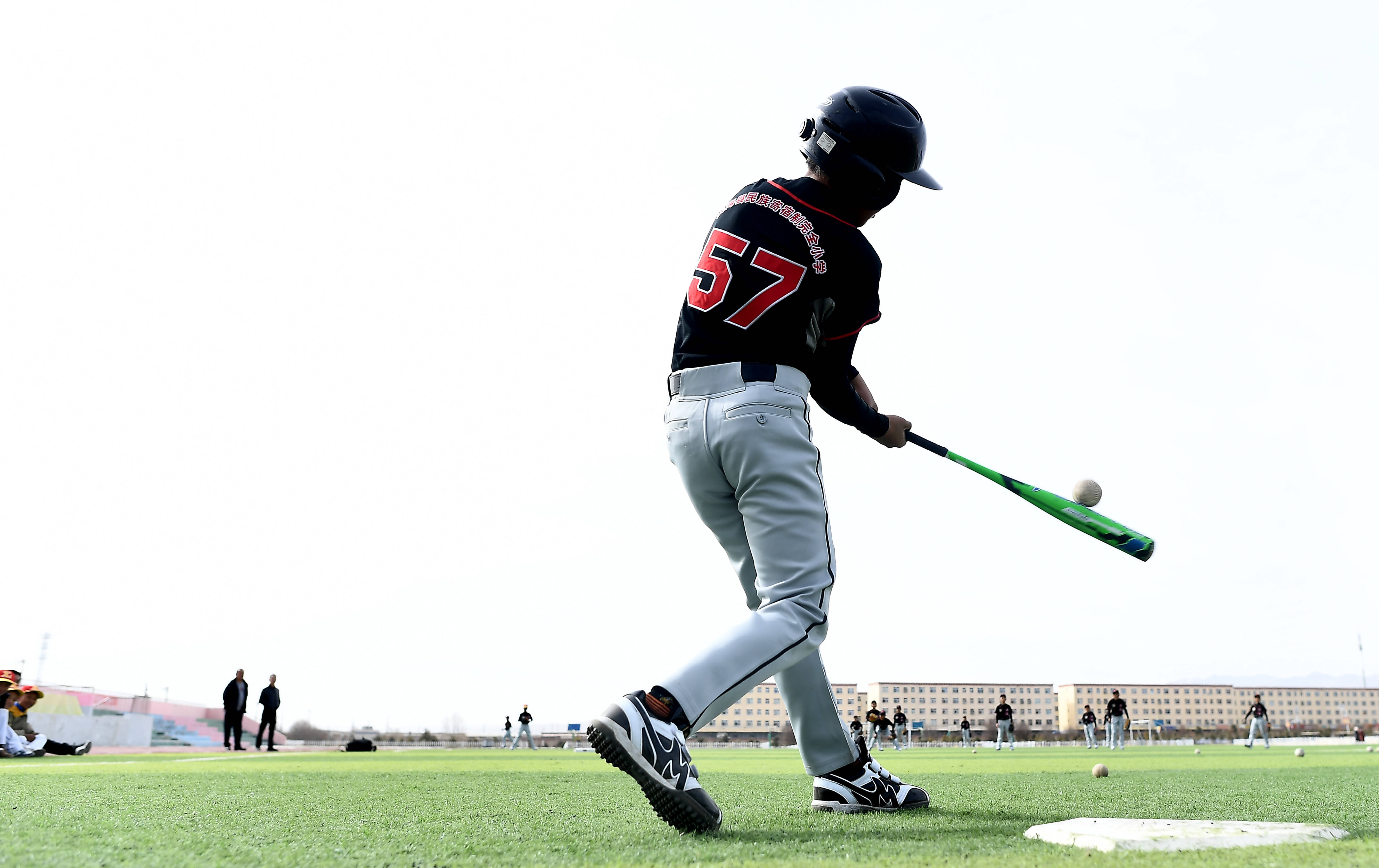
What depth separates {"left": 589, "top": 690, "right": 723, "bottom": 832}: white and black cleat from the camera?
2084 millimetres

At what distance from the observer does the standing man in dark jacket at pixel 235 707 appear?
1644cm

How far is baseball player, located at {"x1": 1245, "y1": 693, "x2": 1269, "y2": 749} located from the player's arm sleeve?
2359 centimetres

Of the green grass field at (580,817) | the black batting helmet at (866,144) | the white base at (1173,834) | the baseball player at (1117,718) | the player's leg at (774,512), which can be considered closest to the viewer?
the green grass field at (580,817)

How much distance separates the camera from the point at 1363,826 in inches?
101

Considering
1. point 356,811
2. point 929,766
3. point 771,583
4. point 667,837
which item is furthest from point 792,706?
point 929,766

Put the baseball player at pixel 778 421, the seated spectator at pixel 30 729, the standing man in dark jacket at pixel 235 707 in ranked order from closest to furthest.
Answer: the baseball player at pixel 778 421
the seated spectator at pixel 30 729
the standing man in dark jacket at pixel 235 707

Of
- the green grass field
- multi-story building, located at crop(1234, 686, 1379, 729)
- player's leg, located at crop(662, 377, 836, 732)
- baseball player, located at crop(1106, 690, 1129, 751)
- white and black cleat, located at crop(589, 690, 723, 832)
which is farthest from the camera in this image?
multi-story building, located at crop(1234, 686, 1379, 729)

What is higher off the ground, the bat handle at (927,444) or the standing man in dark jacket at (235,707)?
the bat handle at (927,444)

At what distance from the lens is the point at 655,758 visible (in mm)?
2113

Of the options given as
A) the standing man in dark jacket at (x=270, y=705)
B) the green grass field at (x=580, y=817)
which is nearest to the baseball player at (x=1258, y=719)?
the green grass field at (x=580, y=817)

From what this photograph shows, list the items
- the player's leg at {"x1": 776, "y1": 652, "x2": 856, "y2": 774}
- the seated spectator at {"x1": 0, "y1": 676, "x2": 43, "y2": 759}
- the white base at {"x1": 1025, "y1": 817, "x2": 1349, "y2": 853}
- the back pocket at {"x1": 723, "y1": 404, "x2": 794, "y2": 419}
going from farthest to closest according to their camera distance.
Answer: the seated spectator at {"x1": 0, "y1": 676, "x2": 43, "y2": 759}, the player's leg at {"x1": 776, "y1": 652, "x2": 856, "y2": 774}, the back pocket at {"x1": 723, "y1": 404, "x2": 794, "y2": 419}, the white base at {"x1": 1025, "y1": 817, "x2": 1349, "y2": 853}

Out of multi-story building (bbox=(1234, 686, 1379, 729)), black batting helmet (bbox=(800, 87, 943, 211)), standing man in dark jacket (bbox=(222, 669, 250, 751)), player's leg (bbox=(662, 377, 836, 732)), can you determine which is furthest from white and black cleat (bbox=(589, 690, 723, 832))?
multi-story building (bbox=(1234, 686, 1379, 729))

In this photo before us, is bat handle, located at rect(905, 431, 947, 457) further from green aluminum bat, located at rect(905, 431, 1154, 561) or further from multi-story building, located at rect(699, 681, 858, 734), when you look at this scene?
multi-story building, located at rect(699, 681, 858, 734)

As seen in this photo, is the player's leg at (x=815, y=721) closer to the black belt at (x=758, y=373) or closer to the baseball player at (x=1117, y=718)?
the black belt at (x=758, y=373)
